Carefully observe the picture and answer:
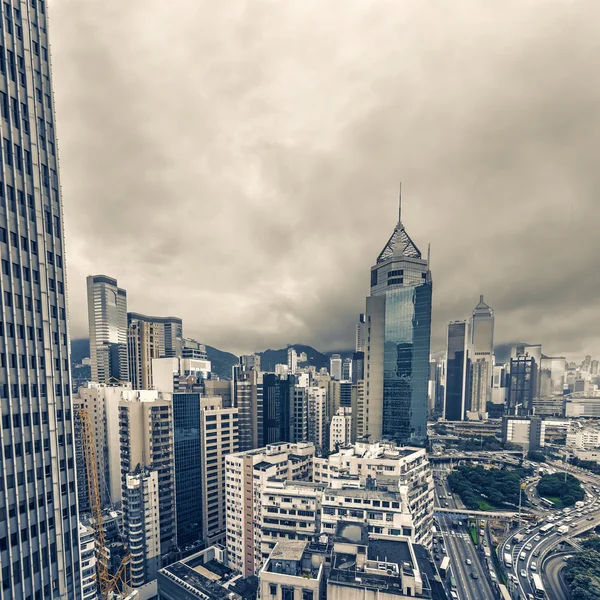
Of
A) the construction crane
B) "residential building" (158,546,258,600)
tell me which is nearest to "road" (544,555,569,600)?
"residential building" (158,546,258,600)

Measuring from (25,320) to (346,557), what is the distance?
4388 centimetres

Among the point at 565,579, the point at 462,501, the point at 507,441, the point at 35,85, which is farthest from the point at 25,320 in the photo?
the point at 507,441

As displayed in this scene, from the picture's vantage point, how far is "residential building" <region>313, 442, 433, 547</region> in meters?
54.2

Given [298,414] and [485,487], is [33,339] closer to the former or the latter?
[298,414]

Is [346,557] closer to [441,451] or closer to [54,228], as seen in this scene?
[54,228]

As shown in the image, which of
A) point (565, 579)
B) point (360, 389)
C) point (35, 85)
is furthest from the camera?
point (360, 389)

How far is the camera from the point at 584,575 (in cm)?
5678

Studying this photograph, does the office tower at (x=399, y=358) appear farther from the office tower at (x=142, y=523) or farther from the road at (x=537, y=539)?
the office tower at (x=142, y=523)

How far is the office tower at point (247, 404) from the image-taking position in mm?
101000

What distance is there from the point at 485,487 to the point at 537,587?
51103 mm

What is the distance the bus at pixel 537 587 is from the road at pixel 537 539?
784 millimetres

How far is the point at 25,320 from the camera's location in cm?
2916

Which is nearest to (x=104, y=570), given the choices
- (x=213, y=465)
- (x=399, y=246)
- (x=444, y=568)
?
(x=213, y=465)

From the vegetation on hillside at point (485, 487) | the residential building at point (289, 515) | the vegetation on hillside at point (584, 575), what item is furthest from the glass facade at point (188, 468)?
the vegetation on hillside at point (485, 487)
